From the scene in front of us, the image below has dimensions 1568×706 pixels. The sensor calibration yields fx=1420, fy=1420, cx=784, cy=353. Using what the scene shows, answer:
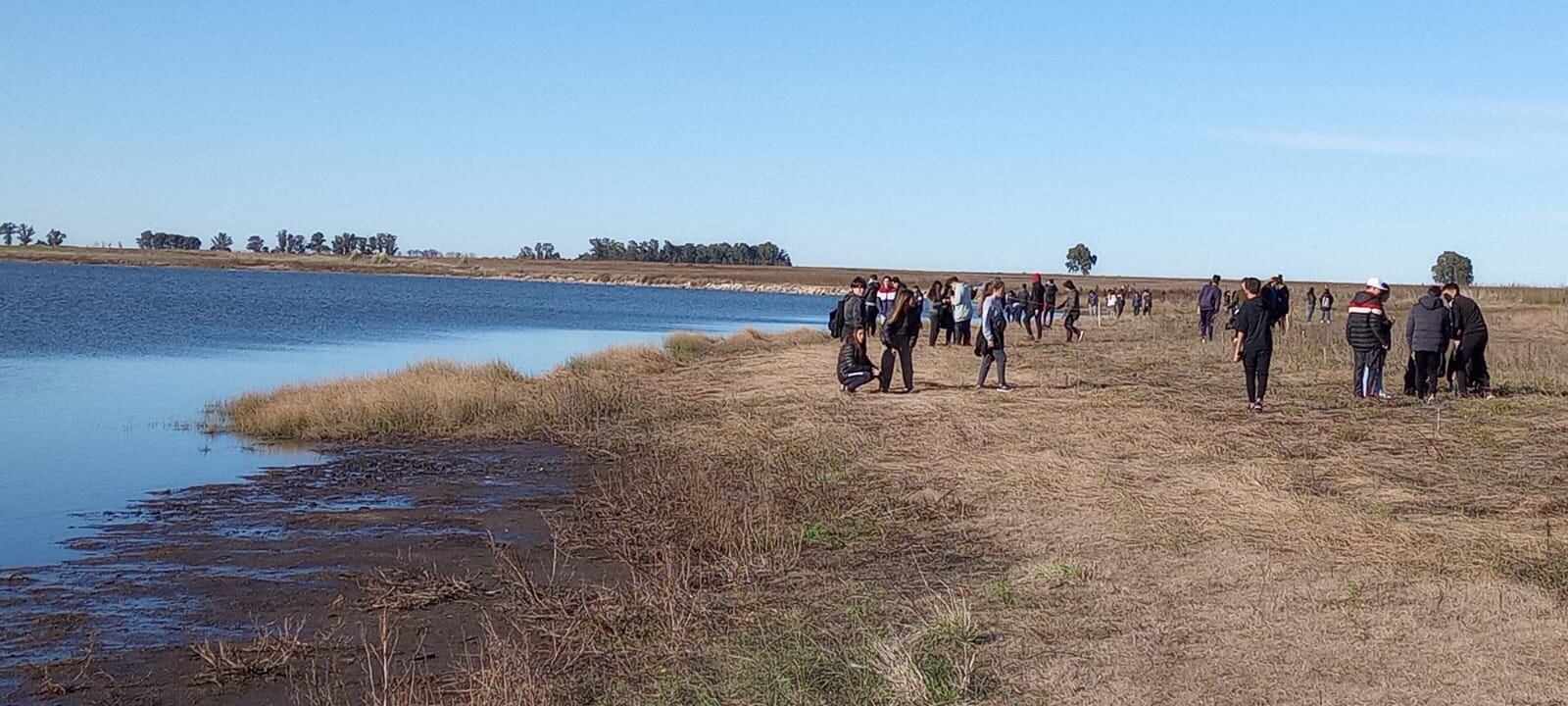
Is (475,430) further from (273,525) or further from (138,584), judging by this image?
(138,584)

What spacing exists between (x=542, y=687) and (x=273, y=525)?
6262mm

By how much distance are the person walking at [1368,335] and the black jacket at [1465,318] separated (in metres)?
Answer: 0.79

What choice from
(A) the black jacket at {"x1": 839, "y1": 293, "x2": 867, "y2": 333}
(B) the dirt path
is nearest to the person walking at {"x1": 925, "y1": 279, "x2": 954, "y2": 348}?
(A) the black jacket at {"x1": 839, "y1": 293, "x2": 867, "y2": 333}

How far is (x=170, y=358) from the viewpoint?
3294 centimetres

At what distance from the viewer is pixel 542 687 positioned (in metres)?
7.03

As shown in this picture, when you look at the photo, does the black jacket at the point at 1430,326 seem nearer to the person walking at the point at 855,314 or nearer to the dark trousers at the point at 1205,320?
the person walking at the point at 855,314

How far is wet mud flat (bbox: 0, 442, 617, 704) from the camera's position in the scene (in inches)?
314

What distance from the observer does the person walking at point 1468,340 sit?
17703mm

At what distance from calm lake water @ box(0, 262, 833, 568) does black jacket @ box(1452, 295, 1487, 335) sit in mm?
14152

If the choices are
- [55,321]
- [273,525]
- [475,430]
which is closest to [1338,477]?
[273,525]

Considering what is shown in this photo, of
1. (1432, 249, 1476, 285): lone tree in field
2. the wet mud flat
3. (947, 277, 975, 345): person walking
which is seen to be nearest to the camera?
the wet mud flat

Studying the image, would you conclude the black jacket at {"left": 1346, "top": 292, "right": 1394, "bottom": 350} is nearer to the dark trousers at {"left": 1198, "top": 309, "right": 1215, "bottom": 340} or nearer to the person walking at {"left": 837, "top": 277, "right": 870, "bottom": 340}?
the person walking at {"left": 837, "top": 277, "right": 870, "bottom": 340}

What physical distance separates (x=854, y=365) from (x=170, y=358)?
20.4 m

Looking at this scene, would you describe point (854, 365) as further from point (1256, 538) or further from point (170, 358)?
point (170, 358)
